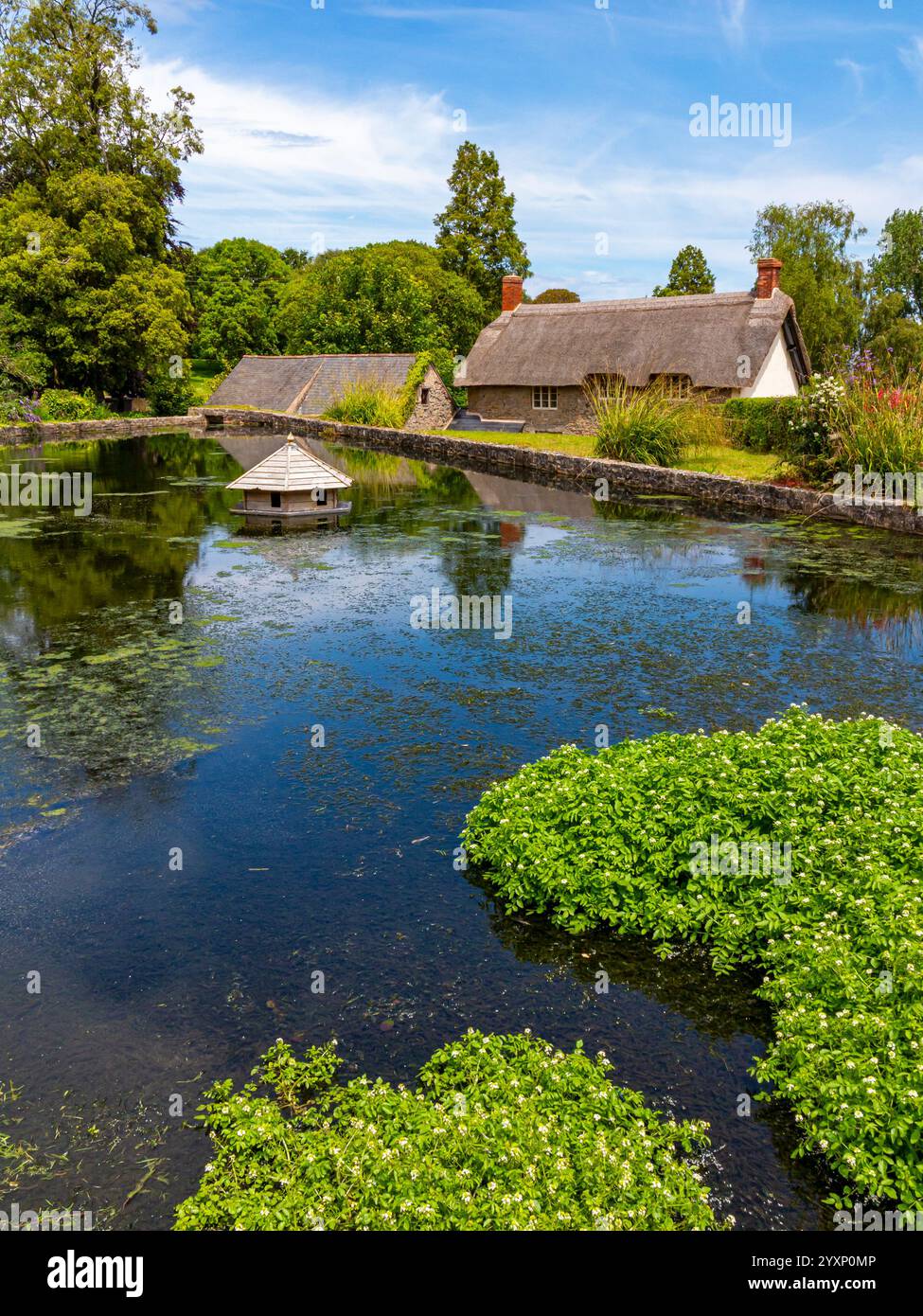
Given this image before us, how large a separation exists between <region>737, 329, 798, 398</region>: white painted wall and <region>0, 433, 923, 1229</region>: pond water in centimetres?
2235

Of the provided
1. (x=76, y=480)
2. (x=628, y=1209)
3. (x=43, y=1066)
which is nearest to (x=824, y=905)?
(x=628, y=1209)

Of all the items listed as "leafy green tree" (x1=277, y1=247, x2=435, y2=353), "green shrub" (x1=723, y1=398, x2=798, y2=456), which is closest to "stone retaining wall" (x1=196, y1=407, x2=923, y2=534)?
"green shrub" (x1=723, y1=398, x2=798, y2=456)

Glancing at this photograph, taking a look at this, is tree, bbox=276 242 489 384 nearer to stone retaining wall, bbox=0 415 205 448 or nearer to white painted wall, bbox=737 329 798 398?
stone retaining wall, bbox=0 415 205 448

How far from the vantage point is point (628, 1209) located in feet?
13.7

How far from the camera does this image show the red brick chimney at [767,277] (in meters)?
42.0

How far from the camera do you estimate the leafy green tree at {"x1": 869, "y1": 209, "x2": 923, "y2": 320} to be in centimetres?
7188

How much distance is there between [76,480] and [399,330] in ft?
103

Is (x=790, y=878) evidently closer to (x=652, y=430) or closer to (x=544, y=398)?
(x=652, y=430)

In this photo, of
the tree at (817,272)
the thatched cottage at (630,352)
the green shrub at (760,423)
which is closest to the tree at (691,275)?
the tree at (817,272)

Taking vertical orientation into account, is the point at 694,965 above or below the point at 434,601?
below

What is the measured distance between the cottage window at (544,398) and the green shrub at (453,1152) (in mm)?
43151

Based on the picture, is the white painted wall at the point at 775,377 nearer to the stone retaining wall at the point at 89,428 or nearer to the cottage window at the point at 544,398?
the cottage window at the point at 544,398

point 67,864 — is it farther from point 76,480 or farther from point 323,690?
point 76,480

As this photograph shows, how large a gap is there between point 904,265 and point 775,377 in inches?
1539
